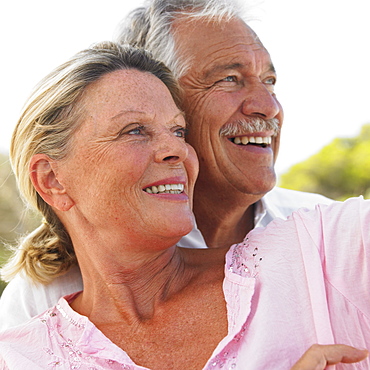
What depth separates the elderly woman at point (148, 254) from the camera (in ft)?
6.29

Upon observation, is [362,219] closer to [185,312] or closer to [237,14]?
[185,312]

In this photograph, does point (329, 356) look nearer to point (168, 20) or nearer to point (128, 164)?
point (128, 164)

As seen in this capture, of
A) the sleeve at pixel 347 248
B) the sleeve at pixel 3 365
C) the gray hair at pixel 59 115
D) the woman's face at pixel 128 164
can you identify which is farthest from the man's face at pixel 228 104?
the sleeve at pixel 3 365

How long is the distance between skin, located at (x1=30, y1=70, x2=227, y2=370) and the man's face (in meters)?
0.46

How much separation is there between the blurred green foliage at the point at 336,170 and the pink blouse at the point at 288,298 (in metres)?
14.5

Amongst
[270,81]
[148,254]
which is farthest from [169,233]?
[270,81]

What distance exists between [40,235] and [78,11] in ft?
42.2

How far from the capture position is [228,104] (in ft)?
9.39

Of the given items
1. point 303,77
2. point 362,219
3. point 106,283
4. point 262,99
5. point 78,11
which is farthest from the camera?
A: point 303,77

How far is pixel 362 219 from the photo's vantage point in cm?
188

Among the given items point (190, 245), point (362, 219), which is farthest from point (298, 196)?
point (362, 219)

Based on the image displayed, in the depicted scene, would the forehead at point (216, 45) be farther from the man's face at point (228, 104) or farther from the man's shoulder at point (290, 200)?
the man's shoulder at point (290, 200)

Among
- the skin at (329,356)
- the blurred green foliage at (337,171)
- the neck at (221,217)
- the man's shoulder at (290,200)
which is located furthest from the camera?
the blurred green foliage at (337,171)

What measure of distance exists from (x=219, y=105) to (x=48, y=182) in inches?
39.2
